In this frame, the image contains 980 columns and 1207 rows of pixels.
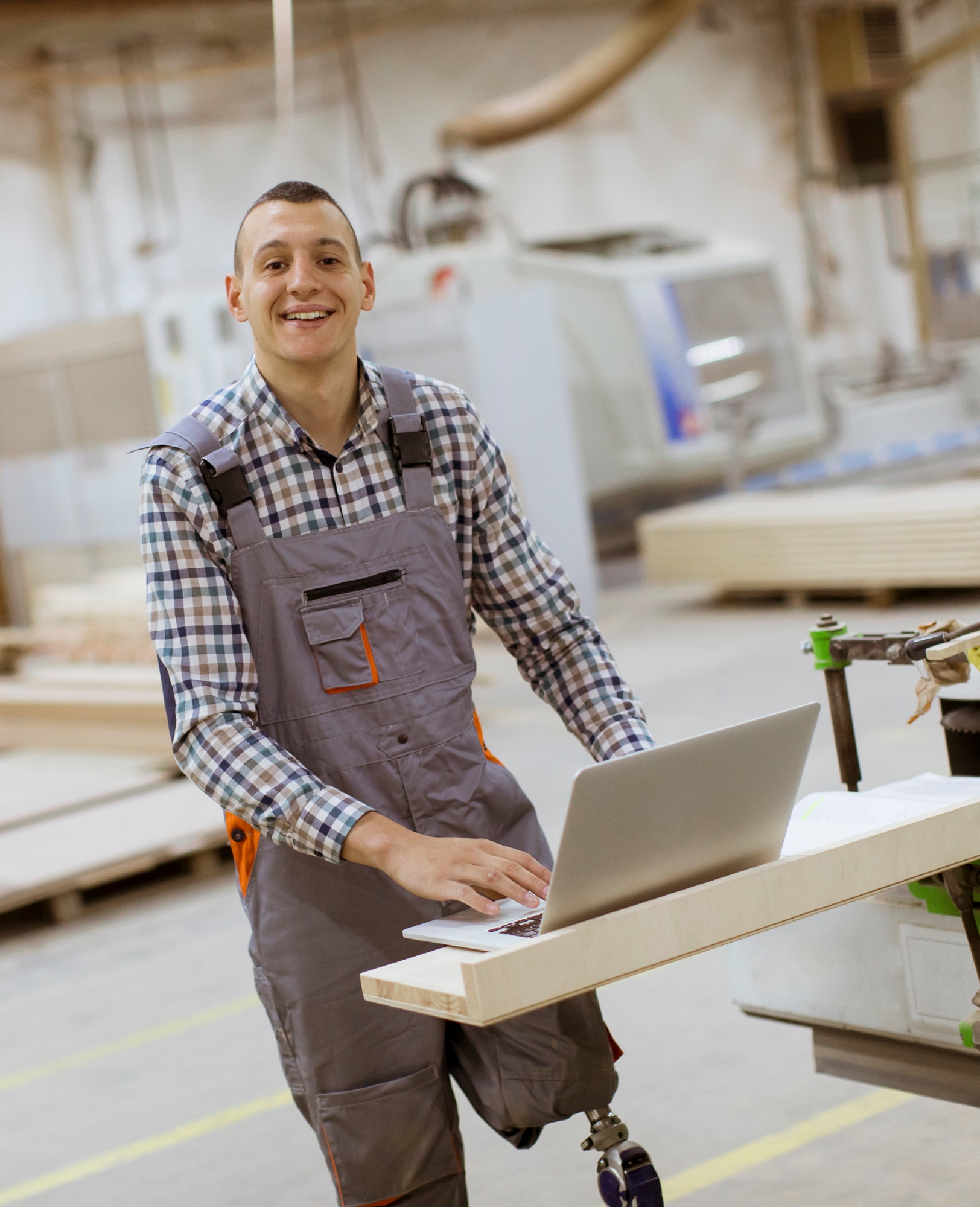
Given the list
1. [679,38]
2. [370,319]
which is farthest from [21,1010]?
[679,38]

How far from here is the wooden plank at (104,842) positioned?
5.23 m

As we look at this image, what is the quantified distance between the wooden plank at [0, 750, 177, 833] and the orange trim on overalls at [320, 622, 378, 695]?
4268 mm

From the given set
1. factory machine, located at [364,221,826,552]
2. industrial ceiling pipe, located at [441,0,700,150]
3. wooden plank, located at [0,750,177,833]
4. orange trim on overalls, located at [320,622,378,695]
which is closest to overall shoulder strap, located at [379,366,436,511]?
orange trim on overalls, located at [320,622,378,695]

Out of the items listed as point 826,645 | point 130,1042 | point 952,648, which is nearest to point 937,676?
point 952,648

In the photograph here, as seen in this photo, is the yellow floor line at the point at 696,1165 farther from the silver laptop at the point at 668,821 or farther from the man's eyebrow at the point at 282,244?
the man's eyebrow at the point at 282,244

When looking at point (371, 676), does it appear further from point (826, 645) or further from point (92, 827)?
point (92, 827)

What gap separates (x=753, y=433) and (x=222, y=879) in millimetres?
7593

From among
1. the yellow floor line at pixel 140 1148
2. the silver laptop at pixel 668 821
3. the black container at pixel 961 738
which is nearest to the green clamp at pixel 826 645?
the black container at pixel 961 738

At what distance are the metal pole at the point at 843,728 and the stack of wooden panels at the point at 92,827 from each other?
3455mm

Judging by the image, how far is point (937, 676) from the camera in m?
2.22

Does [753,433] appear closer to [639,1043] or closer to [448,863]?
[639,1043]

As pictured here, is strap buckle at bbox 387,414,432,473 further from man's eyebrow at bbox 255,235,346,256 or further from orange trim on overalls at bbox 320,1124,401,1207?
orange trim on overalls at bbox 320,1124,401,1207

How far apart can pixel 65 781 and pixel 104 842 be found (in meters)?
1.19

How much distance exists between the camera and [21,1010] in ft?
14.8
